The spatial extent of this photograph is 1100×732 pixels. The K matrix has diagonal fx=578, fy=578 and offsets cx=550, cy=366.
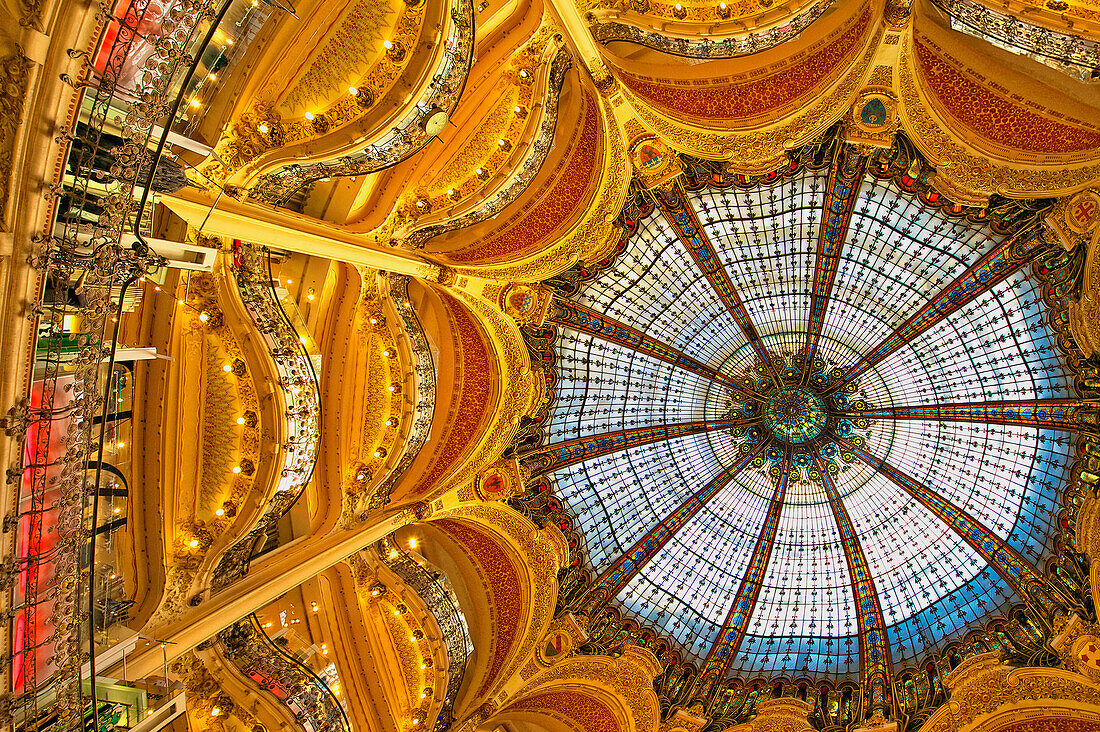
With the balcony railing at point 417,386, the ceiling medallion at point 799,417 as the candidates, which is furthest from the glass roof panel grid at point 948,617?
the balcony railing at point 417,386

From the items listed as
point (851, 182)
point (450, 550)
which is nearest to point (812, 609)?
point (450, 550)

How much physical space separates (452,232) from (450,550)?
31.5 feet

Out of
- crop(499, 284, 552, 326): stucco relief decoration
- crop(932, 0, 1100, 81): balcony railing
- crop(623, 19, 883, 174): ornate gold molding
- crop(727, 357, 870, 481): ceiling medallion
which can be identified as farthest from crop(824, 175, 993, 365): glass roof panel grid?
crop(499, 284, 552, 326): stucco relief decoration

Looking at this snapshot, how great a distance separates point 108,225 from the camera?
6.79 meters

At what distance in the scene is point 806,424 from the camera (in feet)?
61.3

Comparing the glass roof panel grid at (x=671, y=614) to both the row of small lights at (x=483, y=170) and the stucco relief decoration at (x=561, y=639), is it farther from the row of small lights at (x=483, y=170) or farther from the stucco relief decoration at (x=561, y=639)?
the row of small lights at (x=483, y=170)

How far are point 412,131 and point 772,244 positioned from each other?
11.1 metres

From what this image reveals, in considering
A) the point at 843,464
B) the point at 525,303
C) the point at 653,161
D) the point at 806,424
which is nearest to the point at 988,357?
the point at 843,464

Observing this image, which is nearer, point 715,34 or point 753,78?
point 715,34

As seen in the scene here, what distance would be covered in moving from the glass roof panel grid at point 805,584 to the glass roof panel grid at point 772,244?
546 centimetres

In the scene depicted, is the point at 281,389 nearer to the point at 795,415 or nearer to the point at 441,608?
the point at 441,608

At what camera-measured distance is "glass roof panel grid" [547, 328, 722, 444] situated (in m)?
18.7

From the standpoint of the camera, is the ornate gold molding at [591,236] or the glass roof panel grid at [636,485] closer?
the ornate gold molding at [591,236]

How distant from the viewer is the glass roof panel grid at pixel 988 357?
1594 centimetres
